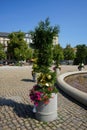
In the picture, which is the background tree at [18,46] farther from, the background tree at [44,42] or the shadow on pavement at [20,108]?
the background tree at [44,42]

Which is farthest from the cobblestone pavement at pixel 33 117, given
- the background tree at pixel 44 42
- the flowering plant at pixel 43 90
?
the background tree at pixel 44 42

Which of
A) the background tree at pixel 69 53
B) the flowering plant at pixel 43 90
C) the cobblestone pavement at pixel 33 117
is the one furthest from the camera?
the background tree at pixel 69 53

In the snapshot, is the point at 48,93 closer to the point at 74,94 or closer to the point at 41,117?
the point at 41,117

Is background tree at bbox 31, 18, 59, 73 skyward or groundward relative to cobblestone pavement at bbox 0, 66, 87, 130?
skyward

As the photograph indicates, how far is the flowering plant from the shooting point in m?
6.32

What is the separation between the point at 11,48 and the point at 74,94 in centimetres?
5780

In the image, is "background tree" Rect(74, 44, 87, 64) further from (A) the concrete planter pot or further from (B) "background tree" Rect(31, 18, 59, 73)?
(A) the concrete planter pot

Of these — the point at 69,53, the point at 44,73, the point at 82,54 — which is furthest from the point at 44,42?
the point at 69,53

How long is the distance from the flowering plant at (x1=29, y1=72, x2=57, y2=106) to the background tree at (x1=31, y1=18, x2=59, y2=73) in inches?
13.4

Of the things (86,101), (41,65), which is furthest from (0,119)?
(86,101)

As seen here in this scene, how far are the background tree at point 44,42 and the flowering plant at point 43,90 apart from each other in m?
0.34

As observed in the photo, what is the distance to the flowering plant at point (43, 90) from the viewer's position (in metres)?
6.32

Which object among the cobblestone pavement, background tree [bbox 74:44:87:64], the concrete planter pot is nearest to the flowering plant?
the concrete planter pot

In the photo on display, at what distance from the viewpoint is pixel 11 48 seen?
214ft
